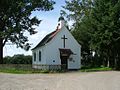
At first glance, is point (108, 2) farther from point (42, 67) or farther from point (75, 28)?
point (75, 28)

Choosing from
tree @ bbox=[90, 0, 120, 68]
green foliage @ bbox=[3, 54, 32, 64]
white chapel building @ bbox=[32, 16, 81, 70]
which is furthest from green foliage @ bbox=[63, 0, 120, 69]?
green foliage @ bbox=[3, 54, 32, 64]

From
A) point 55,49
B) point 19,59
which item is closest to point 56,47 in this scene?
point 55,49

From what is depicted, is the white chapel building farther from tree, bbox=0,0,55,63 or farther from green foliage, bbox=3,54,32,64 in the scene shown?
green foliage, bbox=3,54,32,64

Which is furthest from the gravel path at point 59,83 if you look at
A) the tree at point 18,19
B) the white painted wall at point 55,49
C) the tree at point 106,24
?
the tree at point 18,19

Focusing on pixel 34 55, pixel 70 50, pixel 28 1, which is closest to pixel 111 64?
pixel 70 50

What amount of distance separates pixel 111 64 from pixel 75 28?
14.5m

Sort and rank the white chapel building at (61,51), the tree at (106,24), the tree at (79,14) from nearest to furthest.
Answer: the tree at (106,24) < the white chapel building at (61,51) < the tree at (79,14)

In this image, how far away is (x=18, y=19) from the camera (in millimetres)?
57969

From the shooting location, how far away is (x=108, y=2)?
51.1m

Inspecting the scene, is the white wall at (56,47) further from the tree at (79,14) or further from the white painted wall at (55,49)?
the tree at (79,14)

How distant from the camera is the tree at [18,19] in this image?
184ft

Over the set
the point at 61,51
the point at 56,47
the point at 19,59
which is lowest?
the point at 19,59

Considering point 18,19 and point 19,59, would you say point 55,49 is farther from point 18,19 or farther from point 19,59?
point 19,59

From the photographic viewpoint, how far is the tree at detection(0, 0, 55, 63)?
56.2 metres
